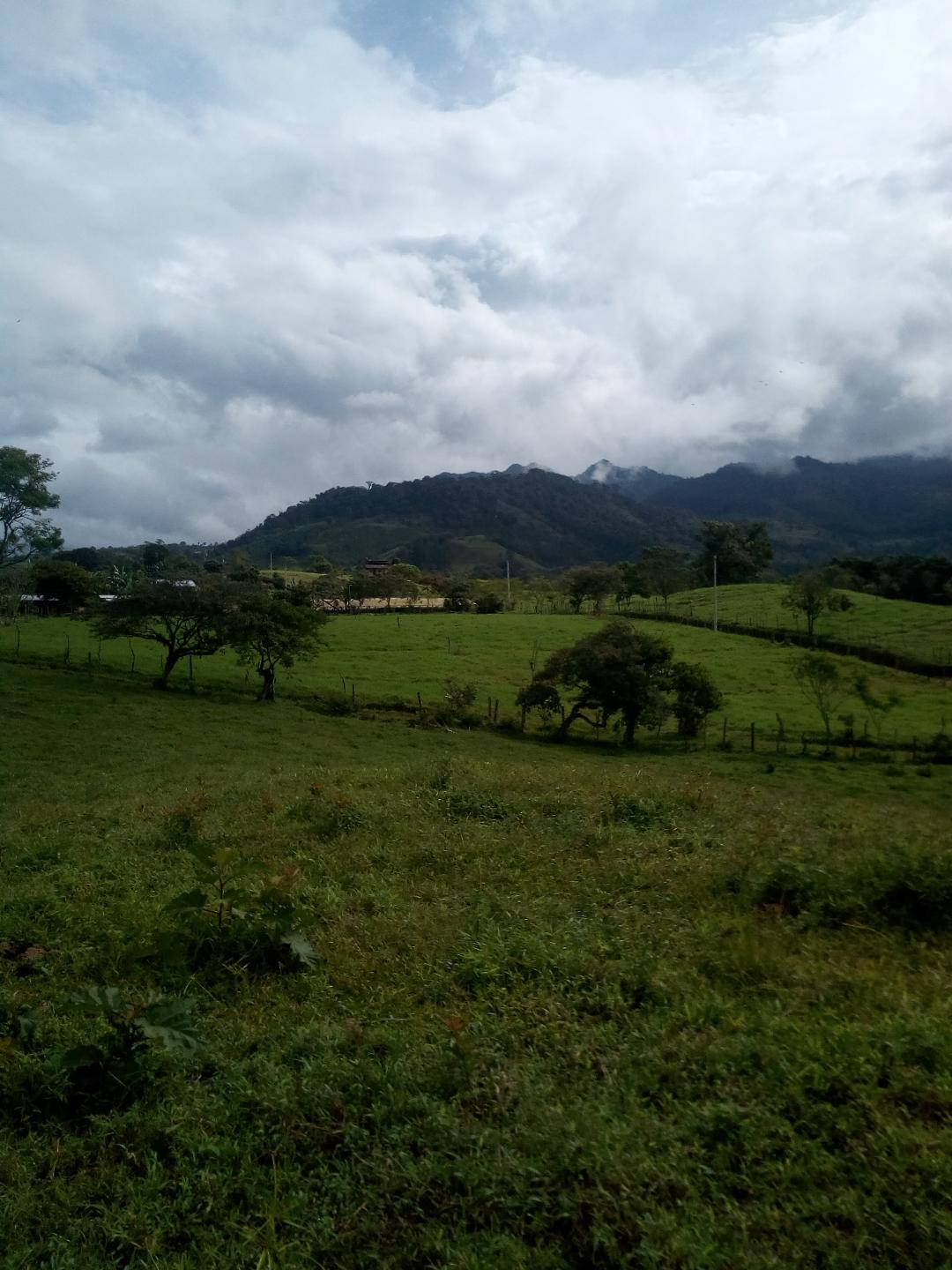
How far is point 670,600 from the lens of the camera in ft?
272

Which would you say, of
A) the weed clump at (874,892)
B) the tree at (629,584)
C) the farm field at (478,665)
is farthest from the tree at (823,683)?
the tree at (629,584)

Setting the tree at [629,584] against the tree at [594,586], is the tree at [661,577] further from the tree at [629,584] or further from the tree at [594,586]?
the tree at [594,586]

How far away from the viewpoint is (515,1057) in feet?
15.7

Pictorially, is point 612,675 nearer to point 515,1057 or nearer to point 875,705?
point 875,705

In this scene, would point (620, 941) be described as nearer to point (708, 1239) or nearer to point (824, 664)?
point (708, 1239)

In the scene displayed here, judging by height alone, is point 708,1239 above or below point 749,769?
above

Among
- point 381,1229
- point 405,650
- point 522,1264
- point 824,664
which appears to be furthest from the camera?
point 405,650

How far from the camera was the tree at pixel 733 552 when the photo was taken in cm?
10281

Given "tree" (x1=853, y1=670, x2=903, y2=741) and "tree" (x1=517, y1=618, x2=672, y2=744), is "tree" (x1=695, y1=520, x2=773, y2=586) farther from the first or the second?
"tree" (x1=517, y1=618, x2=672, y2=744)

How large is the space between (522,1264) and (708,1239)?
0.78m

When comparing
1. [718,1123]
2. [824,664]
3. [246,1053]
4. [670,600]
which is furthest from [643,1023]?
[670,600]

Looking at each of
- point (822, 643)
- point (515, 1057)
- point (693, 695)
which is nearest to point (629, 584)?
point (822, 643)

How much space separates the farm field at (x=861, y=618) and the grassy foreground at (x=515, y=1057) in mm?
47399

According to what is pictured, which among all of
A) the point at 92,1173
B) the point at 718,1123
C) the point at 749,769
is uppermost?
the point at 718,1123
